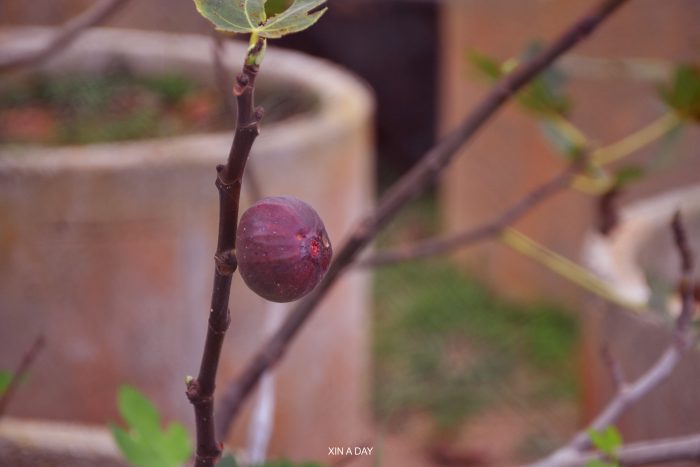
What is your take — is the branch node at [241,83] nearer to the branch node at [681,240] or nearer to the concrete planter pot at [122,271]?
the branch node at [681,240]

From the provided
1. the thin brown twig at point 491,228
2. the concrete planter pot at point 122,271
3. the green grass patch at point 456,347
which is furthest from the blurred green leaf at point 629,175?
the green grass patch at point 456,347

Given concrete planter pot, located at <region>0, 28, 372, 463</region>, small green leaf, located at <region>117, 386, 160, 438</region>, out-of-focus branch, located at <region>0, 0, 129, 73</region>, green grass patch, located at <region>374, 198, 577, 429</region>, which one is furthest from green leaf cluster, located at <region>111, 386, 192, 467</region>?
green grass patch, located at <region>374, 198, 577, 429</region>

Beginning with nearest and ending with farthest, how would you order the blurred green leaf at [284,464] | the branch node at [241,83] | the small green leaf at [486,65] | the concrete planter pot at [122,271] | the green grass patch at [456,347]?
the branch node at [241,83] < the blurred green leaf at [284,464] < the small green leaf at [486,65] < the concrete planter pot at [122,271] < the green grass patch at [456,347]

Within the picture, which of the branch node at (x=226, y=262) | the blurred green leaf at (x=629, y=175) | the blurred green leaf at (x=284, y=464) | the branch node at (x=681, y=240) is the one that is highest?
the blurred green leaf at (x=629, y=175)

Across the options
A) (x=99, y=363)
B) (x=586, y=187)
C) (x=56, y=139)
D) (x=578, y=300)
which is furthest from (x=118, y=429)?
(x=578, y=300)

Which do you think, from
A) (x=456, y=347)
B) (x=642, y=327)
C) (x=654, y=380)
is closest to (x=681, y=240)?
(x=654, y=380)

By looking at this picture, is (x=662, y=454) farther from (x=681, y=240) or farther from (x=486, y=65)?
(x=486, y=65)

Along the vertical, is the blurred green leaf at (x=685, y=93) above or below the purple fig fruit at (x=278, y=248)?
above

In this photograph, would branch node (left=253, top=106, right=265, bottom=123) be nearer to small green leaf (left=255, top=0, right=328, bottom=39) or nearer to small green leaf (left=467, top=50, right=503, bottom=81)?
small green leaf (left=255, top=0, right=328, bottom=39)

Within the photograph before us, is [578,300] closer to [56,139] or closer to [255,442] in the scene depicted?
[56,139]
